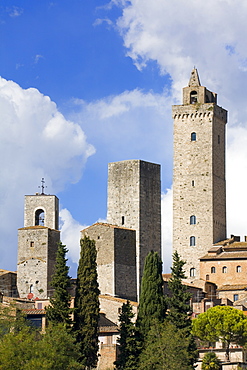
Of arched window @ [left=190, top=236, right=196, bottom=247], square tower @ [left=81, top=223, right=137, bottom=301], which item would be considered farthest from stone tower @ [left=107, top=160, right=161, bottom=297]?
arched window @ [left=190, top=236, right=196, bottom=247]

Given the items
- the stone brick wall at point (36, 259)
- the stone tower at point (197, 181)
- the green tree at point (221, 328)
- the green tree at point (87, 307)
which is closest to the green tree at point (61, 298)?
the green tree at point (87, 307)

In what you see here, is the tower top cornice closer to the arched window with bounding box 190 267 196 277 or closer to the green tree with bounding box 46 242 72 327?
the arched window with bounding box 190 267 196 277

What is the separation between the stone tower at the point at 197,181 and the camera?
85688 mm

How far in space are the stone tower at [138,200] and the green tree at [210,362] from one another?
13.4 metres

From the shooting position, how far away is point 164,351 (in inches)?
2116

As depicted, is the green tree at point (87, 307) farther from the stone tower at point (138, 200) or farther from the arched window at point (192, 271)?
the arched window at point (192, 271)

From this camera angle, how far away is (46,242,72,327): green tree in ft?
177

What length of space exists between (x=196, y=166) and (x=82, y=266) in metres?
31.8

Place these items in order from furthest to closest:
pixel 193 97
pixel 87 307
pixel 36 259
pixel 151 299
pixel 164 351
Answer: pixel 193 97, pixel 36 259, pixel 151 299, pixel 87 307, pixel 164 351

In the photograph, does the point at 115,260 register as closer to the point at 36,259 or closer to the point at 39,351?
the point at 36,259

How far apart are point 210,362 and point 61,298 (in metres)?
9.40

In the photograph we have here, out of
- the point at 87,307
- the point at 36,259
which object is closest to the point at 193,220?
the point at 36,259

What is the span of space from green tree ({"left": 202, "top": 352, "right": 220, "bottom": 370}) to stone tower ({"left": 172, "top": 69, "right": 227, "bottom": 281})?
82.0 feet

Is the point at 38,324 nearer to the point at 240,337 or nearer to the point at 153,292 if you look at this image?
the point at 153,292
